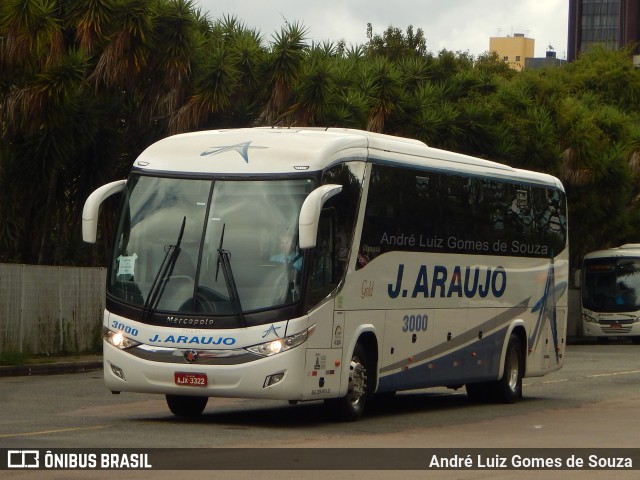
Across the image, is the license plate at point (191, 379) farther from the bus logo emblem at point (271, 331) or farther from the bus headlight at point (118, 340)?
the bus logo emblem at point (271, 331)

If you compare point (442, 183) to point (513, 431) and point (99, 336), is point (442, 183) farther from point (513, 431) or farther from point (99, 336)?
point (99, 336)

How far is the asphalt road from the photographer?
13.2 m

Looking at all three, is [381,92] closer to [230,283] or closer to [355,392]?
[355,392]

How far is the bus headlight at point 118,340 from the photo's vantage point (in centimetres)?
1513

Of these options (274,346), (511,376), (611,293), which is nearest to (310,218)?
(274,346)

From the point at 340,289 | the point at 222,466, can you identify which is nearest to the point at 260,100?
the point at 340,289

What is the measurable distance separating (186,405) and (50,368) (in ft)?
32.3

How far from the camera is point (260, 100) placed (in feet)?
111

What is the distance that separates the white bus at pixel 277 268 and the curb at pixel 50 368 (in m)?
8.92

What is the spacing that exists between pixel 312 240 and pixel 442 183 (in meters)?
4.36

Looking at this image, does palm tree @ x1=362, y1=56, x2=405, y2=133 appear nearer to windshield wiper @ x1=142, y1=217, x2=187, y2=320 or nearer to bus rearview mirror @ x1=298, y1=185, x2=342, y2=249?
windshield wiper @ x1=142, y1=217, x2=187, y2=320

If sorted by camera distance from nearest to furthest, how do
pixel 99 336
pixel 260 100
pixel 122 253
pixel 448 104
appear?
pixel 122 253
pixel 99 336
pixel 260 100
pixel 448 104

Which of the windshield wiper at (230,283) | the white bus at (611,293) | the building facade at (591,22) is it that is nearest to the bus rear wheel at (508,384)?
the windshield wiper at (230,283)

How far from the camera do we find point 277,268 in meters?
14.9
